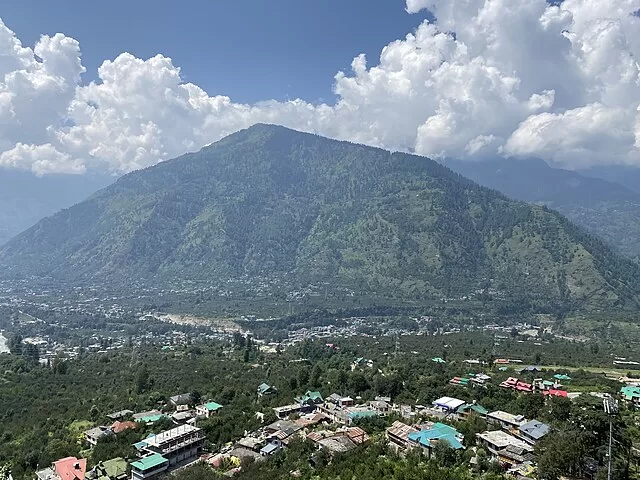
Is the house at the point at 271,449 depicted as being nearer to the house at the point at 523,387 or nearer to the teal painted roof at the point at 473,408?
the teal painted roof at the point at 473,408

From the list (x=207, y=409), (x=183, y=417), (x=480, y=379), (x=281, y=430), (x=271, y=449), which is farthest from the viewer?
(x=480, y=379)

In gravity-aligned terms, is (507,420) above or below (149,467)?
above

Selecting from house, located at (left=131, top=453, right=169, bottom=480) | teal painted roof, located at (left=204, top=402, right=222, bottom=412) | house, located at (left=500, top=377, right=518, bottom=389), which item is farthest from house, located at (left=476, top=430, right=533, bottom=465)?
teal painted roof, located at (left=204, top=402, right=222, bottom=412)

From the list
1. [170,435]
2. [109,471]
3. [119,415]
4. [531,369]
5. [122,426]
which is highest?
[170,435]

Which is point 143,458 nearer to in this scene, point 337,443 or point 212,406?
point 212,406

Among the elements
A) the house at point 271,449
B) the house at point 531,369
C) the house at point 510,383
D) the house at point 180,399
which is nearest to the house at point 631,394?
the house at point 510,383

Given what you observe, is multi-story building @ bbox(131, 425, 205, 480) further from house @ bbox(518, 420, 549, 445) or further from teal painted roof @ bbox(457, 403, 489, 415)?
house @ bbox(518, 420, 549, 445)

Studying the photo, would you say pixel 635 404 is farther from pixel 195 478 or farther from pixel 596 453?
pixel 195 478

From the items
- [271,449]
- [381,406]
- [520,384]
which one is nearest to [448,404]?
[381,406]
